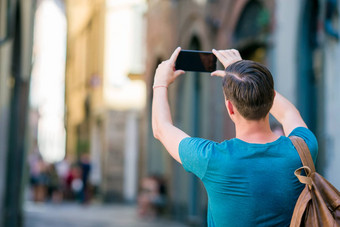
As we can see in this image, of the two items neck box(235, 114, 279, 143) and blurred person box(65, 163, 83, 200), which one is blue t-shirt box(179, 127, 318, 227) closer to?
neck box(235, 114, 279, 143)

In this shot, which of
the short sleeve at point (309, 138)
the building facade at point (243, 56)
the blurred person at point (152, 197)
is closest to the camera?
the short sleeve at point (309, 138)

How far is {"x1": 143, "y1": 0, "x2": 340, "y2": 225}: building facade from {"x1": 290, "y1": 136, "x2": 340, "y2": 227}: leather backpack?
17.2 ft

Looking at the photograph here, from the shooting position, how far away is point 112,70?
78.7ft

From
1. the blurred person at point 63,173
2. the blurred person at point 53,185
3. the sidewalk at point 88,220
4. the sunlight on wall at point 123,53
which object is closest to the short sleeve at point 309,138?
the sidewalk at point 88,220

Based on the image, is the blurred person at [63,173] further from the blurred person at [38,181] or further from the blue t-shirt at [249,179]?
the blue t-shirt at [249,179]

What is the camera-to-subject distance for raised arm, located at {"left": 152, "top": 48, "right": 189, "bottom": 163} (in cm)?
242

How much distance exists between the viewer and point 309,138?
2.45 m

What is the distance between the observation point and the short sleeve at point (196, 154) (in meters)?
2.27

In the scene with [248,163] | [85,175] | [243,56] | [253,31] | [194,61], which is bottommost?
[85,175]

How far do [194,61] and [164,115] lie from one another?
0.86ft

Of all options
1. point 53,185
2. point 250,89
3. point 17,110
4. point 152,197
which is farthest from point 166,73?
point 53,185

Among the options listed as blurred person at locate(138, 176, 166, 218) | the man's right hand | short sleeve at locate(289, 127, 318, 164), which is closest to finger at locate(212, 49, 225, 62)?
the man's right hand

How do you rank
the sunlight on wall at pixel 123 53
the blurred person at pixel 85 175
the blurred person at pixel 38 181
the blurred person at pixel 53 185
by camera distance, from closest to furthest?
the blurred person at pixel 85 175
the blurred person at pixel 38 181
the blurred person at pixel 53 185
the sunlight on wall at pixel 123 53

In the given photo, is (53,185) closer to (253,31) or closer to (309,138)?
(253,31)
